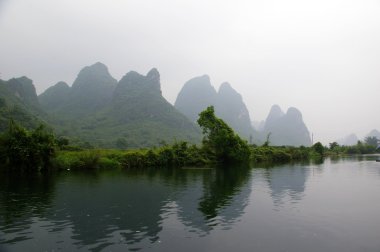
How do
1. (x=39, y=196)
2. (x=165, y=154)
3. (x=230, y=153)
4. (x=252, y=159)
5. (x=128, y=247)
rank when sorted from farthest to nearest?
(x=252, y=159) < (x=230, y=153) < (x=165, y=154) < (x=39, y=196) < (x=128, y=247)

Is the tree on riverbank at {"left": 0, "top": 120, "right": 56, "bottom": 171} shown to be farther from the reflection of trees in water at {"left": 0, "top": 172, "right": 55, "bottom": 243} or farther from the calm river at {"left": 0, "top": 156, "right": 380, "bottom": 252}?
the calm river at {"left": 0, "top": 156, "right": 380, "bottom": 252}

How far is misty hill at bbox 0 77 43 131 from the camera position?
79625mm

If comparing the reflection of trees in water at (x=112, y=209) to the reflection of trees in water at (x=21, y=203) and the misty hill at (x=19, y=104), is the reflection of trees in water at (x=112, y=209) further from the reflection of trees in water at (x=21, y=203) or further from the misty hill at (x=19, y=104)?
the misty hill at (x=19, y=104)

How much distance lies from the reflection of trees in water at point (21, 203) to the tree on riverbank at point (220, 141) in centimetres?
3840

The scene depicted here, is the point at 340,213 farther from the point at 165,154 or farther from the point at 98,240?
the point at 165,154

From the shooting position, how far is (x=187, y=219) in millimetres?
16688

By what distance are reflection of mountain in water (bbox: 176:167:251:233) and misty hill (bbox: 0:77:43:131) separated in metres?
43.8

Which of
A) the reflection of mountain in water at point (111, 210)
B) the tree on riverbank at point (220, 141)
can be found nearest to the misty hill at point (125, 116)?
the tree on riverbank at point (220, 141)

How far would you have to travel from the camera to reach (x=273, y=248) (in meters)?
12.4

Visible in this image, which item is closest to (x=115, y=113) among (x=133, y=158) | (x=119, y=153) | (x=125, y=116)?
(x=125, y=116)

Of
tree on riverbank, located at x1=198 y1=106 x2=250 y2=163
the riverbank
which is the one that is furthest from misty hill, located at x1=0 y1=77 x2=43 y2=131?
tree on riverbank, located at x1=198 y1=106 x2=250 y2=163

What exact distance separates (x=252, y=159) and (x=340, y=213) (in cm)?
5752

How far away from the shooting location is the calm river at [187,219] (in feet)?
41.8

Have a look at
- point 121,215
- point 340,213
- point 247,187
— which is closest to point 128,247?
point 121,215
